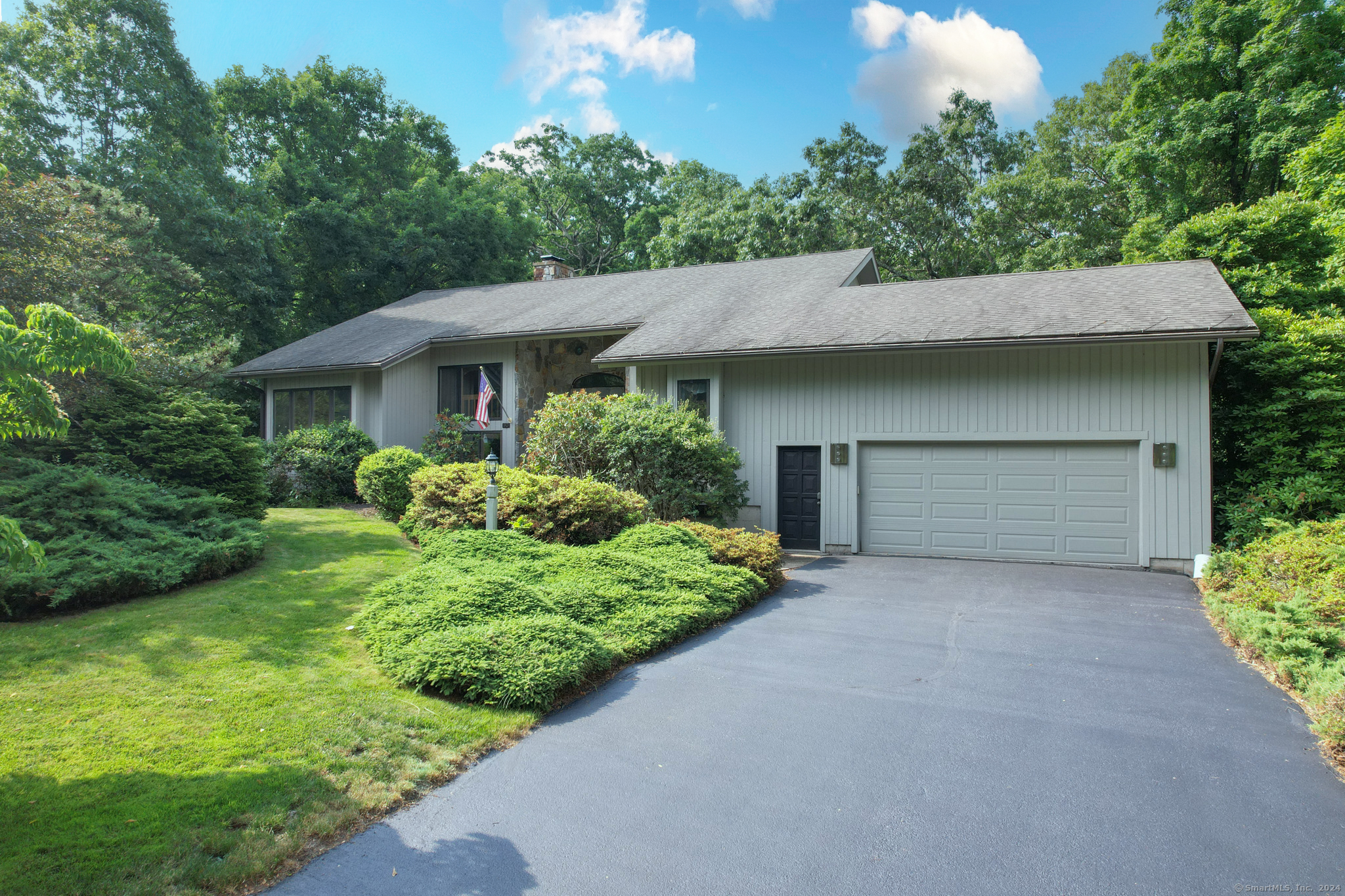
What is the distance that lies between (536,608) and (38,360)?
161 inches

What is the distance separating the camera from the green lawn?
321 centimetres

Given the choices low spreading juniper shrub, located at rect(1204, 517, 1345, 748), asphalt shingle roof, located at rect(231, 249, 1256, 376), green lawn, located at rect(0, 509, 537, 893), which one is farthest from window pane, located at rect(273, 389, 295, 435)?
low spreading juniper shrub, located at rect(1204, 517, 1345, 748)

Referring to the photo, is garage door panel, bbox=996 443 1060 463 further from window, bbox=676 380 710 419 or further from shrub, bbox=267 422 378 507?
shrub, bbox=267 422 378 507

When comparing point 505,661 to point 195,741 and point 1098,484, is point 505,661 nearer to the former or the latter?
point 195,741

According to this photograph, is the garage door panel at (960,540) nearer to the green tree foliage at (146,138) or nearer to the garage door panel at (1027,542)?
the garage door panel at (1027,542)

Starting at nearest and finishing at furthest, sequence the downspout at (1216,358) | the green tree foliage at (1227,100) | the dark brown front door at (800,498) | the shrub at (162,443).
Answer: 1. the shrub at (162,443)
2. the downspout at (1216,358)
3. the dark brown front door at (800,498)
4. the green tree foliage at (1227,100)

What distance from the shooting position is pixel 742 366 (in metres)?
12.9

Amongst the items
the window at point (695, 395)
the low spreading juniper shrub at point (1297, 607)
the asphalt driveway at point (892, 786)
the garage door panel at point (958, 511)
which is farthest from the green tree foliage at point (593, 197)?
the asphalt driveway at point (892, 786)

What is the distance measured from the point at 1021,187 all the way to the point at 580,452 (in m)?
19.6

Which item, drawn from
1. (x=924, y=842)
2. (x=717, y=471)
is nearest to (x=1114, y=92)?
(x=717, y=471)

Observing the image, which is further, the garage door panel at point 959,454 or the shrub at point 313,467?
the shrub at point 313,467

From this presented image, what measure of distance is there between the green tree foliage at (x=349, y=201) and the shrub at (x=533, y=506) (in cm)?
1732

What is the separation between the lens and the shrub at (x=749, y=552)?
30.1ft

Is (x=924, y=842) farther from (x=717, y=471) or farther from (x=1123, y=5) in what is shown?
(x=1123, y=5)
